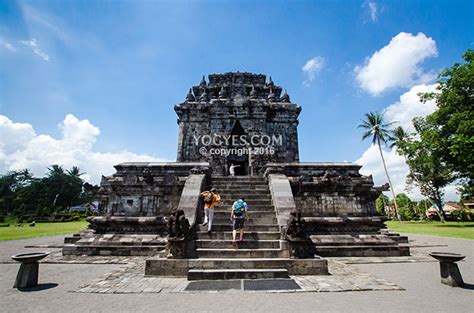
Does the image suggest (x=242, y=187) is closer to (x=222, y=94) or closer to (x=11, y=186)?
(x=222, y=94)

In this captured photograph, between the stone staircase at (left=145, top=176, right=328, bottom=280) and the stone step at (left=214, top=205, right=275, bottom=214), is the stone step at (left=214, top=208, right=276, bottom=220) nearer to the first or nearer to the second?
the stone staircase at (left=145, top=176, right=328, bottom=280)

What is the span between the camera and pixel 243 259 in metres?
5.68

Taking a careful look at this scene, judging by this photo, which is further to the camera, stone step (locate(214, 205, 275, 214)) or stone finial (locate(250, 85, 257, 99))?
stone finial (locate(250, 85, 257, 99))

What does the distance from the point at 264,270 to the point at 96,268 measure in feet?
16.1

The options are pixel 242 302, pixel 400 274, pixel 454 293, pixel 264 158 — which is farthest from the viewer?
pixel 264 158

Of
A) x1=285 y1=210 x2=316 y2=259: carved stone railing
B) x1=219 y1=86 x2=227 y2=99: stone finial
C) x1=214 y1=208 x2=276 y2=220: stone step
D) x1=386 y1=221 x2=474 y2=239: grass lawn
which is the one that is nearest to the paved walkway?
x1=285 y1=210 x2=316 y2=259: carved stone railing

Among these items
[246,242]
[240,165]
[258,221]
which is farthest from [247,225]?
[240,165]

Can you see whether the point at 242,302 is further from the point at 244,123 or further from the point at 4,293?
the point at 244,123

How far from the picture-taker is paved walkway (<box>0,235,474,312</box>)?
3725 millimetres

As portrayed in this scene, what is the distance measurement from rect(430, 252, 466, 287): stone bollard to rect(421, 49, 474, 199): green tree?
17.5 meters

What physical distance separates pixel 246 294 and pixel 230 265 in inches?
51.3

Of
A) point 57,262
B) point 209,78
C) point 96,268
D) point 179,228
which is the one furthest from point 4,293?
point 209,78

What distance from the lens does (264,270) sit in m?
5.33

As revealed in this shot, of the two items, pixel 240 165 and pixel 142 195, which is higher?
pixel 240 165
